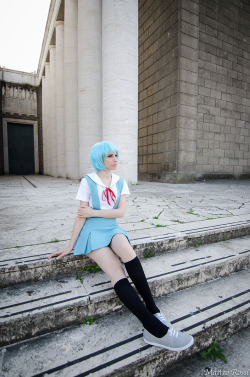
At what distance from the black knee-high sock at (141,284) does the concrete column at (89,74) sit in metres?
7.34

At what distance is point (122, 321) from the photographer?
1.38m

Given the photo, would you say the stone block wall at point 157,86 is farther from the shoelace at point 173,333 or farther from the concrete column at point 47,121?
the concrete column at point 47,121

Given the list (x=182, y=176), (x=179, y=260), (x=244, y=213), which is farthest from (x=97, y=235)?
(x=182, y=176)

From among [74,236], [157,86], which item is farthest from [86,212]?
[157,86]

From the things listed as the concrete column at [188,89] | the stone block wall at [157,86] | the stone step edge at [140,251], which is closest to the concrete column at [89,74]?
the stone block wall at [157,86]

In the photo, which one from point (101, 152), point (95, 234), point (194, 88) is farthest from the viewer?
point (194, 88)

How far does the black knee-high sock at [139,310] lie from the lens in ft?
3.94

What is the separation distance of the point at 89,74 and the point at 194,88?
4247 millimetres

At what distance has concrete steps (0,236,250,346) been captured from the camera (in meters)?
1.23

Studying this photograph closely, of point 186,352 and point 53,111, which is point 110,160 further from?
point 53,111

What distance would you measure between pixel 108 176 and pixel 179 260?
1.02 m

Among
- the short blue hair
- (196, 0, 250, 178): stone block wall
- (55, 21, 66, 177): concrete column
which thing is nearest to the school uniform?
the short blue hair

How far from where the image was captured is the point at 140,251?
6.38 ft

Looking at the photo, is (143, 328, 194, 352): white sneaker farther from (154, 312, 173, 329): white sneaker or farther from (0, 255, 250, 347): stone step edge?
(0, 255, 250, 347): stone step edge
